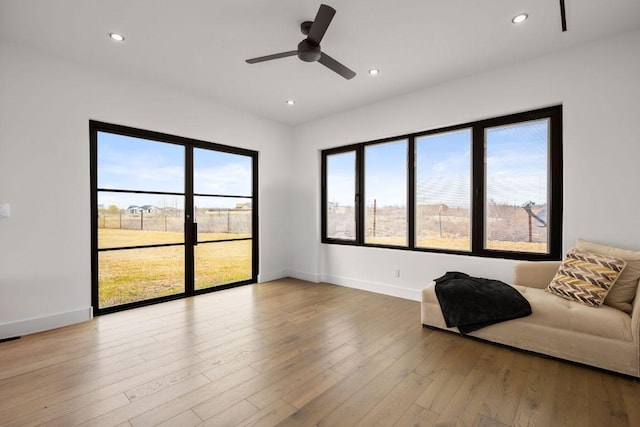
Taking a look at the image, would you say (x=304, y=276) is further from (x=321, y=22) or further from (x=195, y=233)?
(x=321, y=22)

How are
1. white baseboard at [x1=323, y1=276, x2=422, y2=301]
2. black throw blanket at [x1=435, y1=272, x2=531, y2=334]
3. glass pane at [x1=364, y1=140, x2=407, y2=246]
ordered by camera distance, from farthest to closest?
1. glass pane at [x1=364, y1=140, x2=407, y2=246]
2. white baseboard at [x1=323, y1=276, x2=422, y2=301]
3. black throw blanket at [x1=435, y1=272, x2=531, y2=334]

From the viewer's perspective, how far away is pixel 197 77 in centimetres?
375

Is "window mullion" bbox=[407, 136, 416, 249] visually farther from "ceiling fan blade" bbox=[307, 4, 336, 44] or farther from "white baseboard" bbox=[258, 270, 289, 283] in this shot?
"white baseboard" bbox=[258, 270, 289, 283]

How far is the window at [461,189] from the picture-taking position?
3379 mm

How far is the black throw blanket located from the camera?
272cm

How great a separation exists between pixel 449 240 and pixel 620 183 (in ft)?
5.82

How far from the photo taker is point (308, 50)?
2.68 meters

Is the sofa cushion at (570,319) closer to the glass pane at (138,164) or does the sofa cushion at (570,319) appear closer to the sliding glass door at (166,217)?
the sliding glass door at (166,217)

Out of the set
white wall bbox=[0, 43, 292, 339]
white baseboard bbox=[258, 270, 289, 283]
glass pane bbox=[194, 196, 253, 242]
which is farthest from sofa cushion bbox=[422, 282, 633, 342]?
white wall bbox=[0, 43, 292, 339]

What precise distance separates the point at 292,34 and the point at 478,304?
3.17 metres

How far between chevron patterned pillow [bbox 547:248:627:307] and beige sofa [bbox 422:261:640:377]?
0.26ft

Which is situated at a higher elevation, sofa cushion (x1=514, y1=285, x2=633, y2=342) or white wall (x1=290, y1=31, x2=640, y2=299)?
white wall (x1=290, y1=31, x2=640, y2=299)

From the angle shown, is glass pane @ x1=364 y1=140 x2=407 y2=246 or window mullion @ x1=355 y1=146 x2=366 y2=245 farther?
window mullion @ x1=355 y1=146 x2=366 y2=245

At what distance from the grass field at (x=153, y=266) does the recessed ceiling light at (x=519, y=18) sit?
452cm
